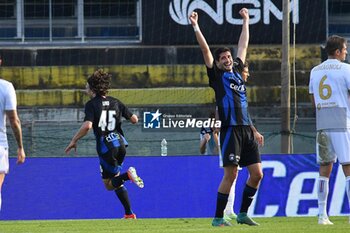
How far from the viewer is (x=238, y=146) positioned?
42.6 feet

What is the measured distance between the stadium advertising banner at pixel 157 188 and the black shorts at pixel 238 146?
→ 17.8 feet

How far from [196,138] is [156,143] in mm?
884

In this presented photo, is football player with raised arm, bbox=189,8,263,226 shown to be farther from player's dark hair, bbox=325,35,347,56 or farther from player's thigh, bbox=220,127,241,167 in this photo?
player's dark hair, bbox=325,35,347,56

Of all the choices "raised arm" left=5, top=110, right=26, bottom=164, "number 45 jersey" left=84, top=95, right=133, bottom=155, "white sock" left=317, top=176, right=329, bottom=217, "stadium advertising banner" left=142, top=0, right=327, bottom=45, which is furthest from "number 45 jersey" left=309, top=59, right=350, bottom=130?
"stadium advertising banner" left=142, top=0, right=327, bottom=45

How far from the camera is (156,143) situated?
21875mm

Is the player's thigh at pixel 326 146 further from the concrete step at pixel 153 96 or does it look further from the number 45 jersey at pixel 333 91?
the concrete step at pixel 153 96

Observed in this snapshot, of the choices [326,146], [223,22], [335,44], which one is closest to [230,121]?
[326,146]

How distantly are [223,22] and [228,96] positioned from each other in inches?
685

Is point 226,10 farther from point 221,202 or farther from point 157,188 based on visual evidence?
point 221,202

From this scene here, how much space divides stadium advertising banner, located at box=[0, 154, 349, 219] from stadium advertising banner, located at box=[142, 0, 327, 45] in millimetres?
11701

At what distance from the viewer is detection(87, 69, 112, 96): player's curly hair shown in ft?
52.0

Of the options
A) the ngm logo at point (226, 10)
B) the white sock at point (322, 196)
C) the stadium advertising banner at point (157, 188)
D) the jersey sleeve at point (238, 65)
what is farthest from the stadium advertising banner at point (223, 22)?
the jersey sleeve at point (238, 65)

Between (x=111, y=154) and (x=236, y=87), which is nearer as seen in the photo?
(x=236, y=87)

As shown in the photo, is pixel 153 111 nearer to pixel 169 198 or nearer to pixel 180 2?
pixel 169 198
